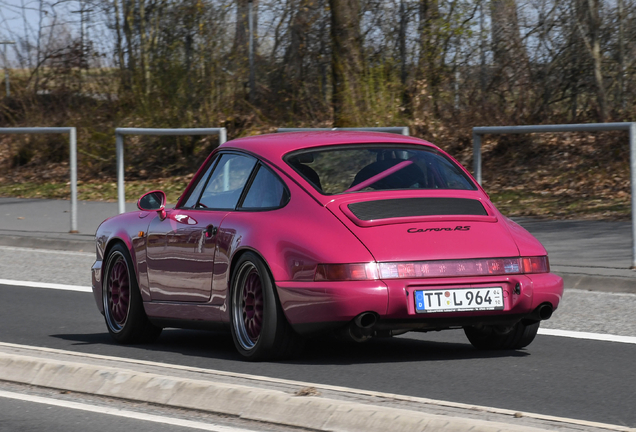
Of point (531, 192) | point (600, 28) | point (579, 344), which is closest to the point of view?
point (579, 344)

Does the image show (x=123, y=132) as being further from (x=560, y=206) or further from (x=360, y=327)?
(x=360, y=327)

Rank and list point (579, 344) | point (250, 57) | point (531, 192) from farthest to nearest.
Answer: point (250, 57)
point (531, 192)
point (579, 344)

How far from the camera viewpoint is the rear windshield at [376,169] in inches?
275

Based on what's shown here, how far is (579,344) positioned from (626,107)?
11641 mm

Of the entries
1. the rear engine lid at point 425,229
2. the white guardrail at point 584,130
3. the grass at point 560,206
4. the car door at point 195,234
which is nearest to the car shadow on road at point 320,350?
the car door at point 195,234

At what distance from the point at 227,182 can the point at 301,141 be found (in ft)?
1.93

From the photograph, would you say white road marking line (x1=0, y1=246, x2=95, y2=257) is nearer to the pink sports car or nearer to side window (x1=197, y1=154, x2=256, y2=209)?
the pink sports car

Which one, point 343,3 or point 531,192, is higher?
point 343,3

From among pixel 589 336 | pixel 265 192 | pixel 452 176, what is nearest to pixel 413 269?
pixel 452 176

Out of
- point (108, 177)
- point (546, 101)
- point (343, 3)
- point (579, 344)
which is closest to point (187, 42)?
point (108, 177)

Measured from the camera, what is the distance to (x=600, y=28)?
19125 millimetres

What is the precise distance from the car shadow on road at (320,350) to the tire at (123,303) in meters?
0.08

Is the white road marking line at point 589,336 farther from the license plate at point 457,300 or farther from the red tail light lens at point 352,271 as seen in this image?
the red tail light lens at point 352,271

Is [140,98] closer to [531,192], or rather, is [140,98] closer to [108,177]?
[108,177]
